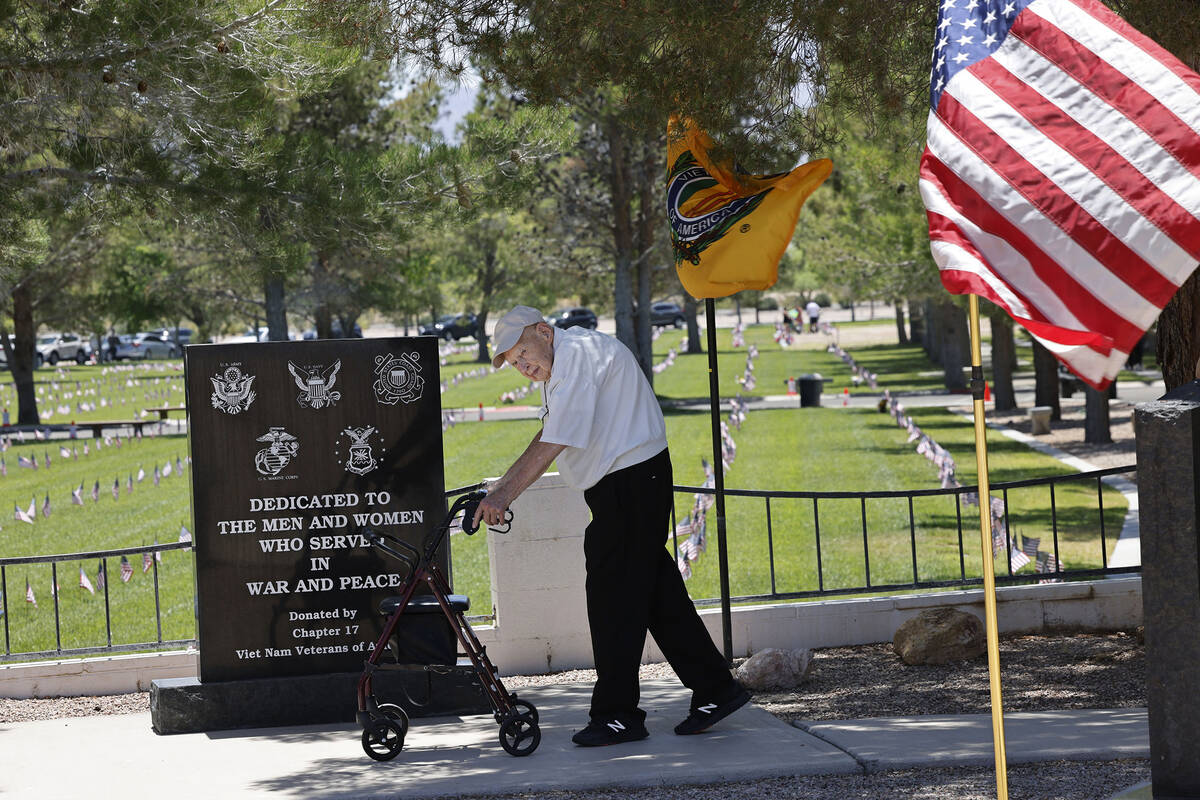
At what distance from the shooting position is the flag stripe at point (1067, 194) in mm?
4000

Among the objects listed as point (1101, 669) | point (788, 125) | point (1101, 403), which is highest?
point (788, 125)

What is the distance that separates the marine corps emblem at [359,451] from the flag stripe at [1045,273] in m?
3.30

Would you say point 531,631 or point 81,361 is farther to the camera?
point 81,361

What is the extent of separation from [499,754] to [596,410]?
155 centimetres

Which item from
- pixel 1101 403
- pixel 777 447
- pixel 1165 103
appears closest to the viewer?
pixel 1165 103

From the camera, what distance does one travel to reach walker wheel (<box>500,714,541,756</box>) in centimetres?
559

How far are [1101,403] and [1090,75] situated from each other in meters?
16.2

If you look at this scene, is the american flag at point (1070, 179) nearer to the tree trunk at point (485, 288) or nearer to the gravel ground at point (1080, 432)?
the gravel ground at point (1080, 432)

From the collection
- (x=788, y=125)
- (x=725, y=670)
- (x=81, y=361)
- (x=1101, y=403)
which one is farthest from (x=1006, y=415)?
(x=81, y=361)

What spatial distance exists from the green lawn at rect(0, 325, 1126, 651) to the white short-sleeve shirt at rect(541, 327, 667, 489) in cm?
473

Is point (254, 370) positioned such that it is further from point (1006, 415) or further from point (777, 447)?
point (1006, 415)

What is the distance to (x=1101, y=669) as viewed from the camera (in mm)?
7051

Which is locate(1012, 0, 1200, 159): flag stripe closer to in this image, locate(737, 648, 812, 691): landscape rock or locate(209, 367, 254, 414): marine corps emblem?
locate(737, 648, 812, 691): landscape rock

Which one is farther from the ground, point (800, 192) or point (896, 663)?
point (800, 192)
